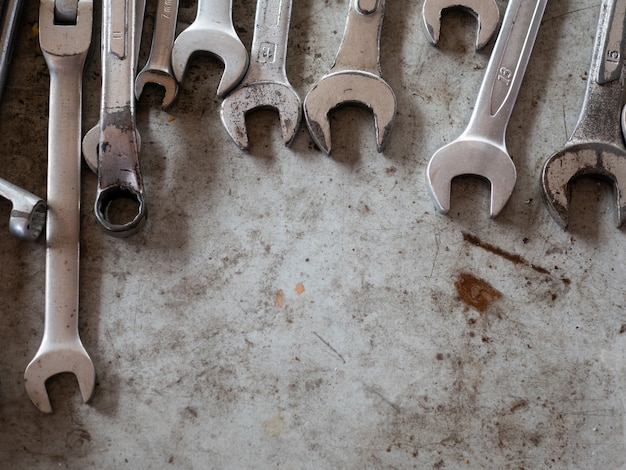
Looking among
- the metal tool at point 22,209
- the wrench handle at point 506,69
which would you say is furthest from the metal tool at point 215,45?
the wrench handle at point 506,69

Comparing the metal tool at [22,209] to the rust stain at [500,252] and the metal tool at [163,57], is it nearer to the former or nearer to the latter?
the metal tool at [163,57]

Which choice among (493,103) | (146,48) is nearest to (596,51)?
(493,103)

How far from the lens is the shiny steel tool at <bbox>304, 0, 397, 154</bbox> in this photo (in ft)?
6.59

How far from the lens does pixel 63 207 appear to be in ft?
6.28

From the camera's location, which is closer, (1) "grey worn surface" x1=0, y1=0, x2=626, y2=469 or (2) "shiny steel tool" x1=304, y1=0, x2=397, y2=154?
(1) "grey worn surface" x1=0, y1=0, x2=626, y2=469

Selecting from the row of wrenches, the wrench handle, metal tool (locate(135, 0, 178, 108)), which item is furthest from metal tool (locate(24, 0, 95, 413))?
the wrench handle

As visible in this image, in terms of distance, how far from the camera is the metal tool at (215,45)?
6.68 feet

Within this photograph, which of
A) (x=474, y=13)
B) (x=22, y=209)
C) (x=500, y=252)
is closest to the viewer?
(x=22, y=209)

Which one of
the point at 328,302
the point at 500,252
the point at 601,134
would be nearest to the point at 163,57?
the point at 328,302

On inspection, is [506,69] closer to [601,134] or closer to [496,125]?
[496,125]

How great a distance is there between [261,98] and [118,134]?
41 centimetres

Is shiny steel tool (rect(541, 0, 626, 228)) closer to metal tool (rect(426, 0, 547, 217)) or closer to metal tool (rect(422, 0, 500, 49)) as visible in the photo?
metal tool (rect(426, 0, 547, 217))

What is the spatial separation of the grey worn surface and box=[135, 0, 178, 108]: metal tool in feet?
0.15

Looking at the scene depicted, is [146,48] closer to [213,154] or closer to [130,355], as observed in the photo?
[213,154]
